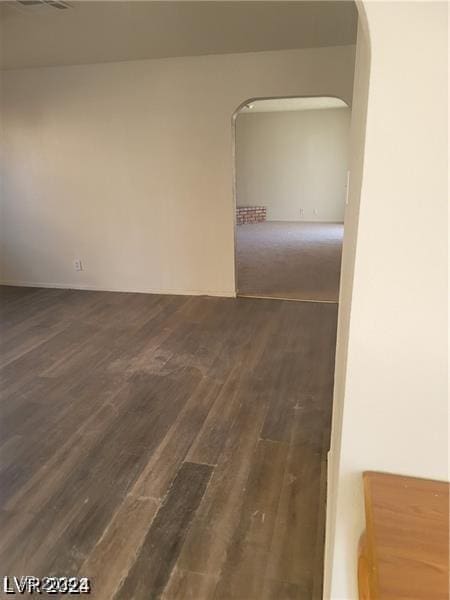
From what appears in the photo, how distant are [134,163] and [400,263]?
4.10 meters

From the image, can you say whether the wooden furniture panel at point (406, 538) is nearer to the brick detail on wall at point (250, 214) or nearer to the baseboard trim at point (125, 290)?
the baseboard trim at point (125, 290)

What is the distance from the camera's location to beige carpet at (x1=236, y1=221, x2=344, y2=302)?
4621 mm

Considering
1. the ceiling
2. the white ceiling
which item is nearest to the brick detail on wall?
the white ceiling

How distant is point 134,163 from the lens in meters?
4.34

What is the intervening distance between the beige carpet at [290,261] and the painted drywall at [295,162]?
930mm

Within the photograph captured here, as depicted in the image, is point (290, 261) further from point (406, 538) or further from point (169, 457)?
point (406, 538)

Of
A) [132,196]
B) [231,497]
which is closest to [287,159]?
[132,196]

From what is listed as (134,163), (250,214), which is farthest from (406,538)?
(250,214)

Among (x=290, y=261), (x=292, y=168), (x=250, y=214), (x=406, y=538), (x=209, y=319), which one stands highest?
(x=292, y=168)

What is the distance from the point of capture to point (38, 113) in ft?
14.7

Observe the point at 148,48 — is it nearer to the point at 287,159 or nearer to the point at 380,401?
the point at 380,401

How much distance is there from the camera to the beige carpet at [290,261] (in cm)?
462

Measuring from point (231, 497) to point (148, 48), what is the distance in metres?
3.67

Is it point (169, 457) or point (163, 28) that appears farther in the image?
point (163, 28)
